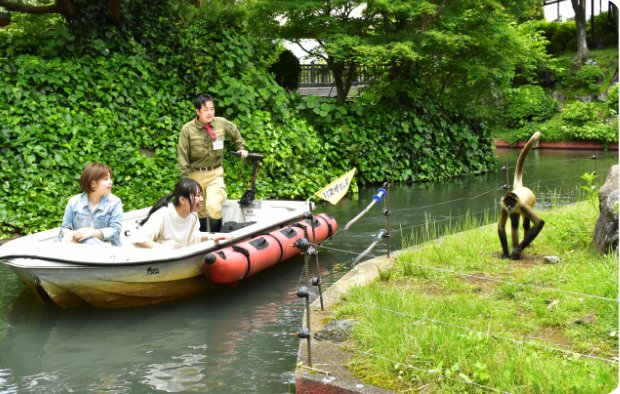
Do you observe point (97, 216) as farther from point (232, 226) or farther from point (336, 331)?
point (336, 331)

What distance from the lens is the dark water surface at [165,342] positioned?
5.20 metres

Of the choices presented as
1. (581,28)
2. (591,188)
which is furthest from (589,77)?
(591,188)

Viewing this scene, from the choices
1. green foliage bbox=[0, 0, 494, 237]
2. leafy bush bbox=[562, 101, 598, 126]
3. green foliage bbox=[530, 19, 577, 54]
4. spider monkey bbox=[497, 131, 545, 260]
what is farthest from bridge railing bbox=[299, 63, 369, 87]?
spider monkey bbox=[497, 131, 545, 260]

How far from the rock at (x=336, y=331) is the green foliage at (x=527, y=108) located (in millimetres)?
23703

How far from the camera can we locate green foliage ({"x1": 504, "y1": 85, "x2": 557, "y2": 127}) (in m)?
27.6

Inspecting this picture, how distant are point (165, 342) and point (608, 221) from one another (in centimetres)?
383

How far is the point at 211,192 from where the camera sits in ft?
27.3

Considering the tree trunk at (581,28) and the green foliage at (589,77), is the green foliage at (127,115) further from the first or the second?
the tree trunk at (581,28)

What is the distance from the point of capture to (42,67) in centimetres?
1140

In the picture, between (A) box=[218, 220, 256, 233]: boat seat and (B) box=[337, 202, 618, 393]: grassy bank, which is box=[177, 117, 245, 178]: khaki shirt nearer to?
(A) box=[218, 220, 256, 233]: boat seat

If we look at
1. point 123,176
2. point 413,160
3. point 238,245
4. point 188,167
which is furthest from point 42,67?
point 413,160

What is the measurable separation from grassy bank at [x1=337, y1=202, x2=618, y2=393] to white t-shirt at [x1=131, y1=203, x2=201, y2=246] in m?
1.96

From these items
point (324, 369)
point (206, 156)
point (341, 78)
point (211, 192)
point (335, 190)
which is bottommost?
point (324, 369)

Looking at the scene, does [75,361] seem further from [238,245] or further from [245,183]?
[245,183]
